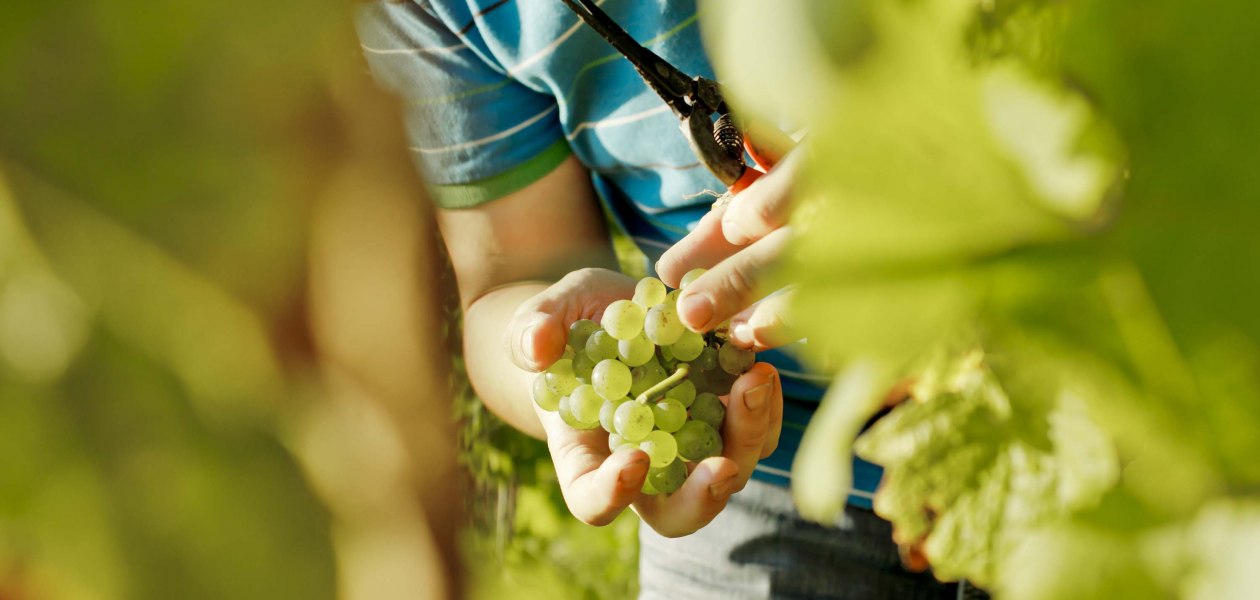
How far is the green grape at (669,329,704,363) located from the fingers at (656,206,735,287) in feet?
0.10

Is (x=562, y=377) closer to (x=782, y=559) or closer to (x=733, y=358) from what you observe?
(x=733, y=358)

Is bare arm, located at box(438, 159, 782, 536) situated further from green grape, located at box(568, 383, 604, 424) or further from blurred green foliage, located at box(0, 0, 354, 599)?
blurred green foliage, located at box(0, 0, 354, 599)

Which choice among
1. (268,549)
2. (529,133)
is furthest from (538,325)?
(529,133)

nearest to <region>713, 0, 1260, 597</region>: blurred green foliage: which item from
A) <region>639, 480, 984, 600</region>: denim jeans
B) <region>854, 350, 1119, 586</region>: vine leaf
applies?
<region>854, 350, 1119, 586</region>: vine leaf

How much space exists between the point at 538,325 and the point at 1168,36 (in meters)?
0.40

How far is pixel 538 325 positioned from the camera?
0.48 meters

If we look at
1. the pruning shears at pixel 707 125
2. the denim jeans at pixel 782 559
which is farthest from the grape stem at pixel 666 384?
the denim jeans at pixel 782 559

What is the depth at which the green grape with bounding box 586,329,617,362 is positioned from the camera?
0.47 m

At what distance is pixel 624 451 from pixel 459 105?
41 centimetres

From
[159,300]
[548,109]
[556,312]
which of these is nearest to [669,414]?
[556,312]

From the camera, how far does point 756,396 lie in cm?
46

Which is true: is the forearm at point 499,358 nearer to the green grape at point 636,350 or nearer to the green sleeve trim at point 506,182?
the green sleeve trim at point 506,182

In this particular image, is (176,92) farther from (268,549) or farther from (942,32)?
(942,32)

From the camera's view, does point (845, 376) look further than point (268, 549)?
No
